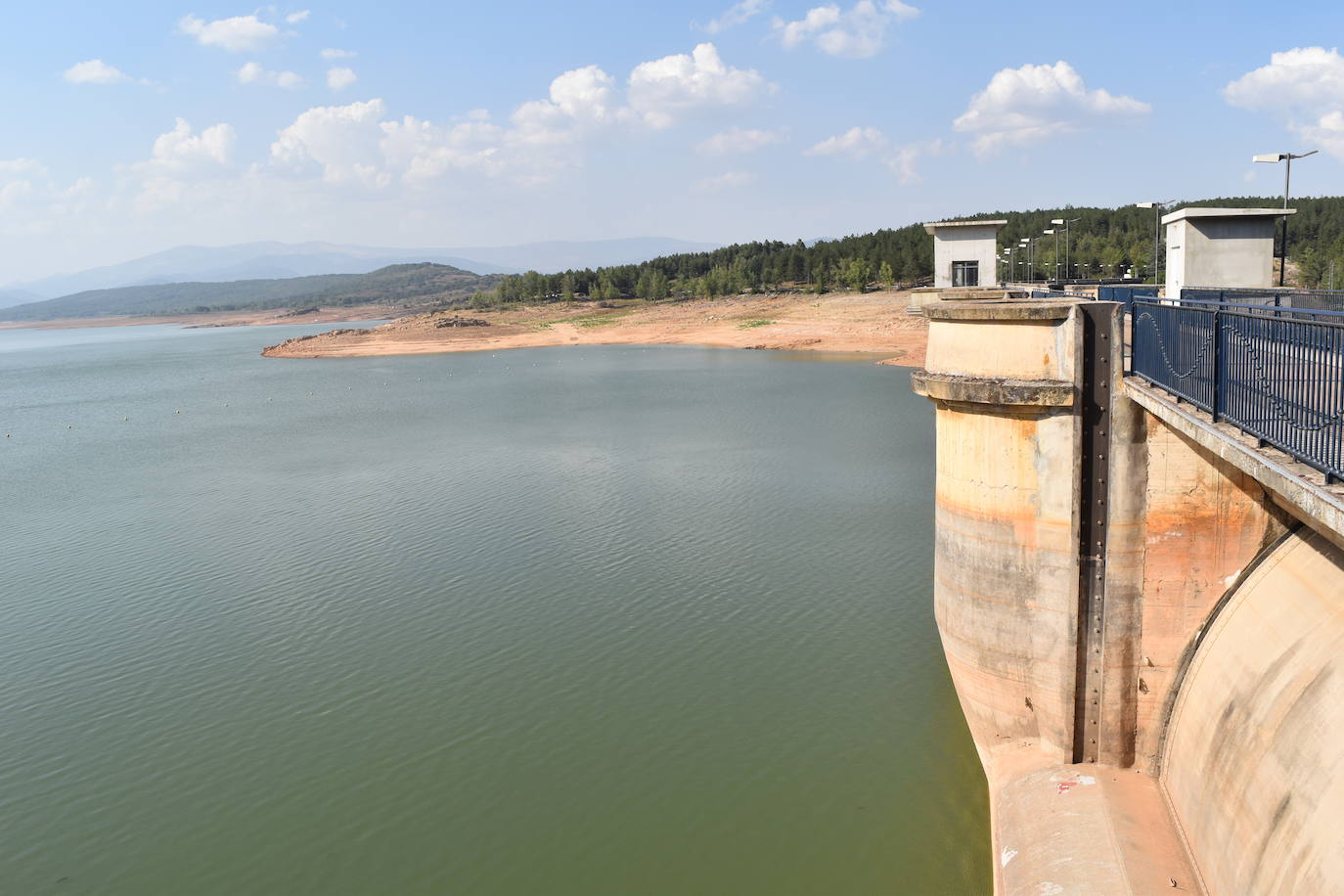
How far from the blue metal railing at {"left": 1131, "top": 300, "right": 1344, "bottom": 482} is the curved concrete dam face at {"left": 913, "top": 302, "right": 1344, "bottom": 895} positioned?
1.26ft

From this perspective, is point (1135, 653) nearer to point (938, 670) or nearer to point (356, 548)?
point (938, 670)

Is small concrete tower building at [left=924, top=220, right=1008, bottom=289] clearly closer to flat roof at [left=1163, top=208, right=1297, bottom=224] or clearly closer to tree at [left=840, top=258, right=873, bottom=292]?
flat roof at [left=1163, top=208, right=1297, bottom=224]

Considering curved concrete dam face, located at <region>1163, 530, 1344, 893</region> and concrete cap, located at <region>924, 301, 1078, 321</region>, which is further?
concrete cap, located at <region>924, 301, 1078, 321</region>

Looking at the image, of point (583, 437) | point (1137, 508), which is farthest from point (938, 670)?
point (583, 437)

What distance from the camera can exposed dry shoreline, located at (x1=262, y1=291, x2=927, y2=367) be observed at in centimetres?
7812

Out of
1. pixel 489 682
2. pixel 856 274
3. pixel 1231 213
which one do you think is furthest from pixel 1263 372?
pixel 856 274

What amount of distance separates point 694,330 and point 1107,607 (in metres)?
86.7

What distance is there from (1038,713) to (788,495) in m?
15.7

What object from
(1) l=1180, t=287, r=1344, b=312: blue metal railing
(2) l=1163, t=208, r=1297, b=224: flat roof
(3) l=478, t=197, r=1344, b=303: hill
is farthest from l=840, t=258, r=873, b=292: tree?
(1) l=1180, t=287, r=1344, b=312: blue metal railing

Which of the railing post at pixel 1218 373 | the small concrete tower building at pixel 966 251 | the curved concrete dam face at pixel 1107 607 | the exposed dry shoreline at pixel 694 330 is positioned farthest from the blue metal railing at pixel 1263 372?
the exposed dry shoreline at pixel 694 330

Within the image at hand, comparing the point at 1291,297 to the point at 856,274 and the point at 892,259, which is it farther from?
Answer: the point at 892,259

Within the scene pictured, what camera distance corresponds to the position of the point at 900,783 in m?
13.1

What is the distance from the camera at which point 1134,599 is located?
37.8ft

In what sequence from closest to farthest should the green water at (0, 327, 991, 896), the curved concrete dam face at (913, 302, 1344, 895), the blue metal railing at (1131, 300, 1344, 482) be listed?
the blue metal railing at (1131, 300, 1344, 482) < the curved concrete dam face at (913, 302, 1344, 895) < the green water at (0, 327, 991, 896)
